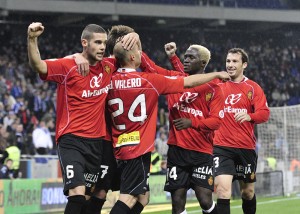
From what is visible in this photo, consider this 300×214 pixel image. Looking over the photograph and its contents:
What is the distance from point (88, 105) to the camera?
25.6ft

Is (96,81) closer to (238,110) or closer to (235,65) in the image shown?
(238,110)

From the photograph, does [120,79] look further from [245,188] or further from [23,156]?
[23,156]

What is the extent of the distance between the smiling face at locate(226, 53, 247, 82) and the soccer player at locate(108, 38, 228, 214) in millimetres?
2633

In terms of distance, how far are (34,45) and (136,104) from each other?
1.22m

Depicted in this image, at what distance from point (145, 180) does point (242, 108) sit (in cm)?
285

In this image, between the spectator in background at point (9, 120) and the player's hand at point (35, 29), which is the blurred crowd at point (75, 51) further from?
the player's hand at point (35, 29)

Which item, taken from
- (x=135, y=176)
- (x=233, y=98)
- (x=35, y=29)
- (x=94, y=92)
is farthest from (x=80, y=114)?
(x=233, y=98)

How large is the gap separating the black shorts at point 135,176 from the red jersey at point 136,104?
0.07m

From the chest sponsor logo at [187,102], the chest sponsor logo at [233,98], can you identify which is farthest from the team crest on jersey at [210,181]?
the chest sponsor logo at [233,98]

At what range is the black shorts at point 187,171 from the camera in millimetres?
8852

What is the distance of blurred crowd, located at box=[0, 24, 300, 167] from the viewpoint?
2050 cm

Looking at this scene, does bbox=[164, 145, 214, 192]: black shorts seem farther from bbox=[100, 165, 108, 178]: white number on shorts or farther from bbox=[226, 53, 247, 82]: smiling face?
bbox=[226, 53, 247, 82]: smiling face

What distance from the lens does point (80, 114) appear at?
779 cm

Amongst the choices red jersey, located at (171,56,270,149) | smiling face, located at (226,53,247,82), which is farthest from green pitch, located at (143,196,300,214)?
smiling face, located at (226,53,247,82)
